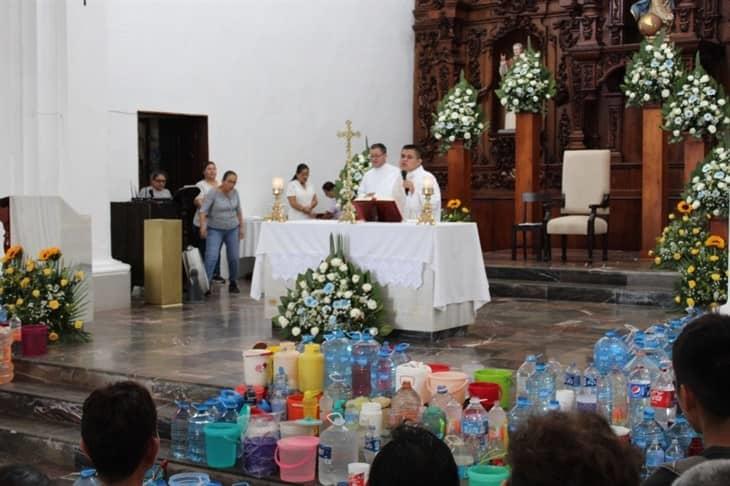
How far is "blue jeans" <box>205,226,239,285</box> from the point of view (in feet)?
37.2

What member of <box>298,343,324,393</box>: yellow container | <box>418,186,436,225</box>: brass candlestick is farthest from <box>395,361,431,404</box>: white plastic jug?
<box>418,186,436,225</box>: brass candlestick

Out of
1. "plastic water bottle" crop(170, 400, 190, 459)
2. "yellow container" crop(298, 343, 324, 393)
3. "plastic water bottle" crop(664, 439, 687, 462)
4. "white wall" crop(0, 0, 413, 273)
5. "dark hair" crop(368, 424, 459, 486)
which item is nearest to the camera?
"dark hair" crop(368, 424, 459, 486)

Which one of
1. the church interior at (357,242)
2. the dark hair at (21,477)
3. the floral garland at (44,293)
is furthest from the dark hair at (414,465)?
the floral garland at (44,293)

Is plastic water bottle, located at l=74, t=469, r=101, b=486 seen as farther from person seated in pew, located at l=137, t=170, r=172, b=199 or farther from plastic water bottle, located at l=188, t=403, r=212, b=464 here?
person seated in pew, located at l=137, t=170, r=172, b=199

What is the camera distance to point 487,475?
4.18 meters

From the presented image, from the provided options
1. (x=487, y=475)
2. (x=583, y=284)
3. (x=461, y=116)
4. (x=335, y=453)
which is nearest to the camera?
(x=487, y=475)

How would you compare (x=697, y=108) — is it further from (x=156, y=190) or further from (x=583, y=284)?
(x=156, y=190)

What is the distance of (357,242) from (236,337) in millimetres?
1278

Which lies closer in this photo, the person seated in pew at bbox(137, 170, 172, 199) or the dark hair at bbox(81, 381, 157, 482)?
the dark hair at bbox(81, 381, 157, 482)

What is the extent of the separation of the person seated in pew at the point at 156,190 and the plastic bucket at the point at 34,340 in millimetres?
3934

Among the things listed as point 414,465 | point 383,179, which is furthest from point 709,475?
point 383,179

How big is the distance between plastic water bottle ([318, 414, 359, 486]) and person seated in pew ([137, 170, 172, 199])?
692cm

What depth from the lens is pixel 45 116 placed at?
9352mm

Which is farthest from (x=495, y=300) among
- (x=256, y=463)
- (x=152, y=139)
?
(x=256, y=463)
